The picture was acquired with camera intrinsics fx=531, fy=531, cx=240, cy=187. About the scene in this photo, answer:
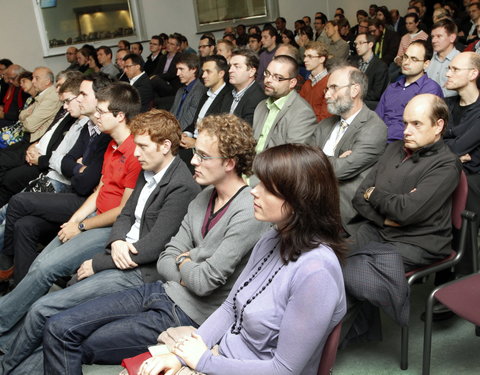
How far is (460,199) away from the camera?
7.26ft

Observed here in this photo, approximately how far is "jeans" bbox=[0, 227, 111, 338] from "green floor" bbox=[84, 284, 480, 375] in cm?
44

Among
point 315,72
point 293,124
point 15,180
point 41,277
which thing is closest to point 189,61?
point 315,72

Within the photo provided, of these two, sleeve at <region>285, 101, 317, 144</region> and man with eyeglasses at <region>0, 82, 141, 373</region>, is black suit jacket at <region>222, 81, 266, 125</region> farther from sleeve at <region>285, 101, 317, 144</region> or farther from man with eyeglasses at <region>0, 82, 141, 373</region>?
man with eyeglasses at <region>0, 82, 141, 373</region>

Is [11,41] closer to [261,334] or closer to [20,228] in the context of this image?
[20,228]

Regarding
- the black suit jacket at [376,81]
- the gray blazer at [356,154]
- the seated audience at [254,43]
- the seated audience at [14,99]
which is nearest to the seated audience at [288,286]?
the gray blazer at [356,154]

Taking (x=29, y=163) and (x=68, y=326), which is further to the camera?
(x=29, y=163)

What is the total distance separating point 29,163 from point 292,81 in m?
2.26

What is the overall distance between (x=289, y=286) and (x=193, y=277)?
0.58 metres

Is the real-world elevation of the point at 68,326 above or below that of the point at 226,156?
below

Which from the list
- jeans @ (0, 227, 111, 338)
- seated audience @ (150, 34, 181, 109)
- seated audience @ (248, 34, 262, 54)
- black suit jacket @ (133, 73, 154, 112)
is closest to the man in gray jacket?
jeans @ (0, 227, 111, 338)

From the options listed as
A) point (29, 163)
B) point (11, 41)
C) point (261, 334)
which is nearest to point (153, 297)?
point (261, 334)

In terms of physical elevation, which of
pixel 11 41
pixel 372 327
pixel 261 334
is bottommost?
pixel 372 327

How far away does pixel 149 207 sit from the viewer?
237 centimetres

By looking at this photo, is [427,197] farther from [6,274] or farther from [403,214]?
[6,274]
